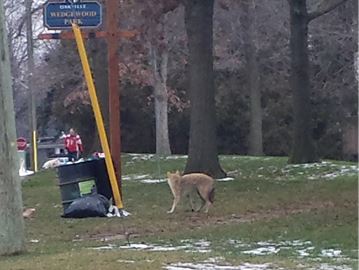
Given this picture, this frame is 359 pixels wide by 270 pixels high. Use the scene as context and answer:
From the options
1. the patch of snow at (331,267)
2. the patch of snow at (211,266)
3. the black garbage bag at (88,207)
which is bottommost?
the patch of snow at (331,267)

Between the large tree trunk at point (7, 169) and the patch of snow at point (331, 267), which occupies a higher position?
the large tree trunk at point (7, 169)

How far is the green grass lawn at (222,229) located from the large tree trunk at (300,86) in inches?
81.6

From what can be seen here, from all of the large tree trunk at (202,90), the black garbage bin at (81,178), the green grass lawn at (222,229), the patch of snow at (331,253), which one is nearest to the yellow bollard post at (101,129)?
the black garbage bin at (81,178)

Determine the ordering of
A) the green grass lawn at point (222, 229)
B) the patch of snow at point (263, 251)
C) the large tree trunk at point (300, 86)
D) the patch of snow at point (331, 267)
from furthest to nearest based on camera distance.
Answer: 1. the large tree trunk at point (300, 86)
2. the patch of snow at point (263, 251)
3. the green grass lawn at point (222, 229)
4. the patch of snow at point (331, 267)

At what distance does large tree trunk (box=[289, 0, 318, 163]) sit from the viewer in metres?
30.0

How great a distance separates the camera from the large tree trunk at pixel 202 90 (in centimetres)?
2642

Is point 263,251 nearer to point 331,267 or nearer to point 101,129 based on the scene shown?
point 331,267

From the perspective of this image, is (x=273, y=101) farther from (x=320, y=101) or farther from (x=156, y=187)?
(x=156, y=187)

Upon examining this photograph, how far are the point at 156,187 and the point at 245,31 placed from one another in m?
19.5

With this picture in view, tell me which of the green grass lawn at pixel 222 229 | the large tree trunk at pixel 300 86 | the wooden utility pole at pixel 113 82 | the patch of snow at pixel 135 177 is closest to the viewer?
the green grass lawn at pixel 222 229

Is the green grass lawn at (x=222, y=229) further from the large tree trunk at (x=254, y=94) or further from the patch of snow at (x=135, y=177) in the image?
the large tree trunk at (x=254, y=94)

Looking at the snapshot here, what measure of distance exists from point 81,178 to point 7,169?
6.37 metres

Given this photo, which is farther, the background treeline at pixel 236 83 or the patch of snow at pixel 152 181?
the background treeline at pixel 236 83

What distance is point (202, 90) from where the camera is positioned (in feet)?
87.0
